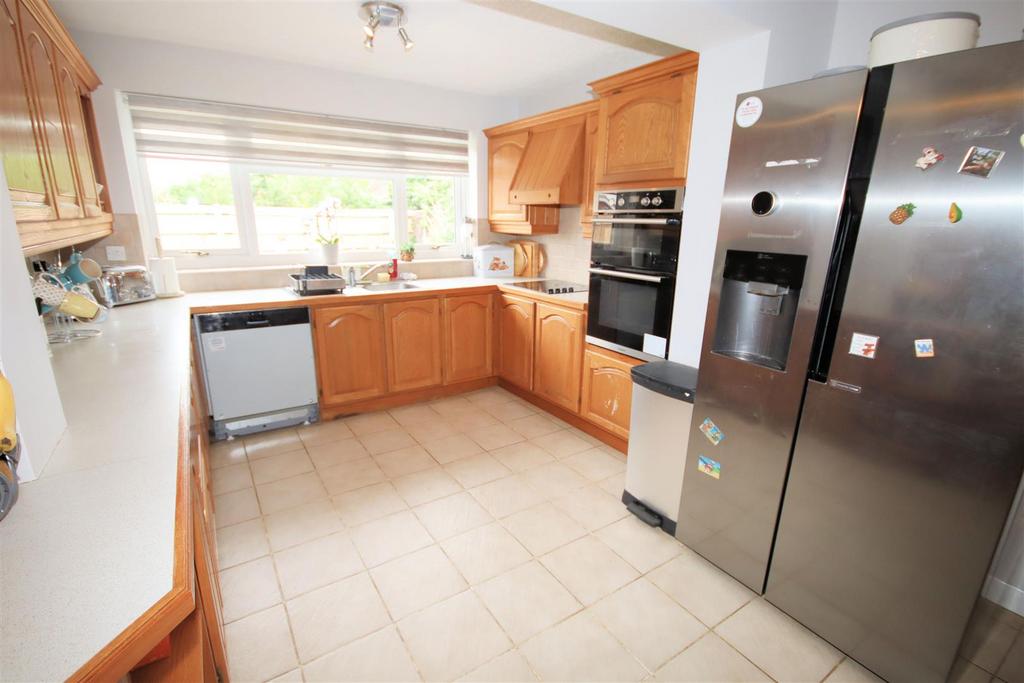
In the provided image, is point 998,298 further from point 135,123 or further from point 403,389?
point 135,123

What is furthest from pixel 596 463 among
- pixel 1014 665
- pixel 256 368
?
pixel 256 368

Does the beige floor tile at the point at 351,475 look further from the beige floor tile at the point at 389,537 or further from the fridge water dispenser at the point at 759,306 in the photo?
the fridge water dispenser at the point at 759,306

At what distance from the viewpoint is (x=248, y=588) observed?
5.57 ft

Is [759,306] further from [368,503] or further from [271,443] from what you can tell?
[271,443]

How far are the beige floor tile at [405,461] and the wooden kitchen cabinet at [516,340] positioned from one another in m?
0.95

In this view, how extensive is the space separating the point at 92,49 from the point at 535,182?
2.58 meters

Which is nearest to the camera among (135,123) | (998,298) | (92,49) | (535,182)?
(998,298)

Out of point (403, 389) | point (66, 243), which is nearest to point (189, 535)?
point (66, 243)

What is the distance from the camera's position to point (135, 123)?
2.73 metres

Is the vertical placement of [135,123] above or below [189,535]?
above

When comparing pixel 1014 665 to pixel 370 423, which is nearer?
pixel 1014 665

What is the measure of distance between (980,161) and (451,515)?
6.90 feet

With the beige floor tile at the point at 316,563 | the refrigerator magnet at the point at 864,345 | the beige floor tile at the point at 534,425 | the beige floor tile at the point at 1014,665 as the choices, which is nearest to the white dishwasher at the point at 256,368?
the beige floor tile at the point at 316,563

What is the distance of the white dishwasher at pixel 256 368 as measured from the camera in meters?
2.65
